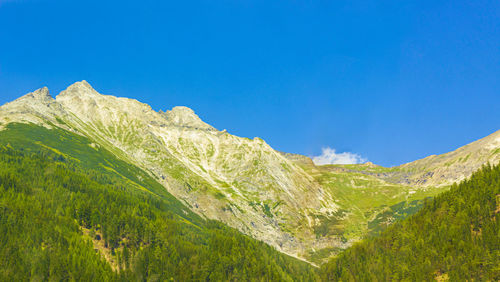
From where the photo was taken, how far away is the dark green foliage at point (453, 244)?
14838 cm

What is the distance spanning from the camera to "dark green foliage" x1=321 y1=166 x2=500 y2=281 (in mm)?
148375

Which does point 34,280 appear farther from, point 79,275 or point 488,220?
point 488,220

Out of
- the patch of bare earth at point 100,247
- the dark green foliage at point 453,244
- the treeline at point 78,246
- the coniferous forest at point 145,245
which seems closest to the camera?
the dark green foliage at point 453,244

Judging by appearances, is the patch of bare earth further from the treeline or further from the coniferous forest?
the coniferous forest

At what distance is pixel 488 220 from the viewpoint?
6319 inches

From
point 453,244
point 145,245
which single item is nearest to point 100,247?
point 145,245

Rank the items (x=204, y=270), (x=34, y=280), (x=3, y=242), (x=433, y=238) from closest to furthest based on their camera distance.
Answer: (x=34, y=280) < (x=3, y=242) < (x=433, y=238) < (x=204, y=270)

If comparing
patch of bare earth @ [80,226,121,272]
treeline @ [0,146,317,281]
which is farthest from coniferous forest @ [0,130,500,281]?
patch of bare earth @ [80,226,121,272]

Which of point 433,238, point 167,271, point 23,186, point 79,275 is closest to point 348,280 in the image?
point 433,238

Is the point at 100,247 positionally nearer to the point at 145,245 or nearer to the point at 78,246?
the point at 78,246

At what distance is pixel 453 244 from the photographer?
537 feet

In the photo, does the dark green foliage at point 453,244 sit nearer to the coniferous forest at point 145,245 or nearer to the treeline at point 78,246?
the coniferous forest at point 145,245

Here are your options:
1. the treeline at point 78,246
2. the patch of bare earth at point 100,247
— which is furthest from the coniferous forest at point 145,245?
the patch of bare earth at point 100,247

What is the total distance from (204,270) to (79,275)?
6475cm
